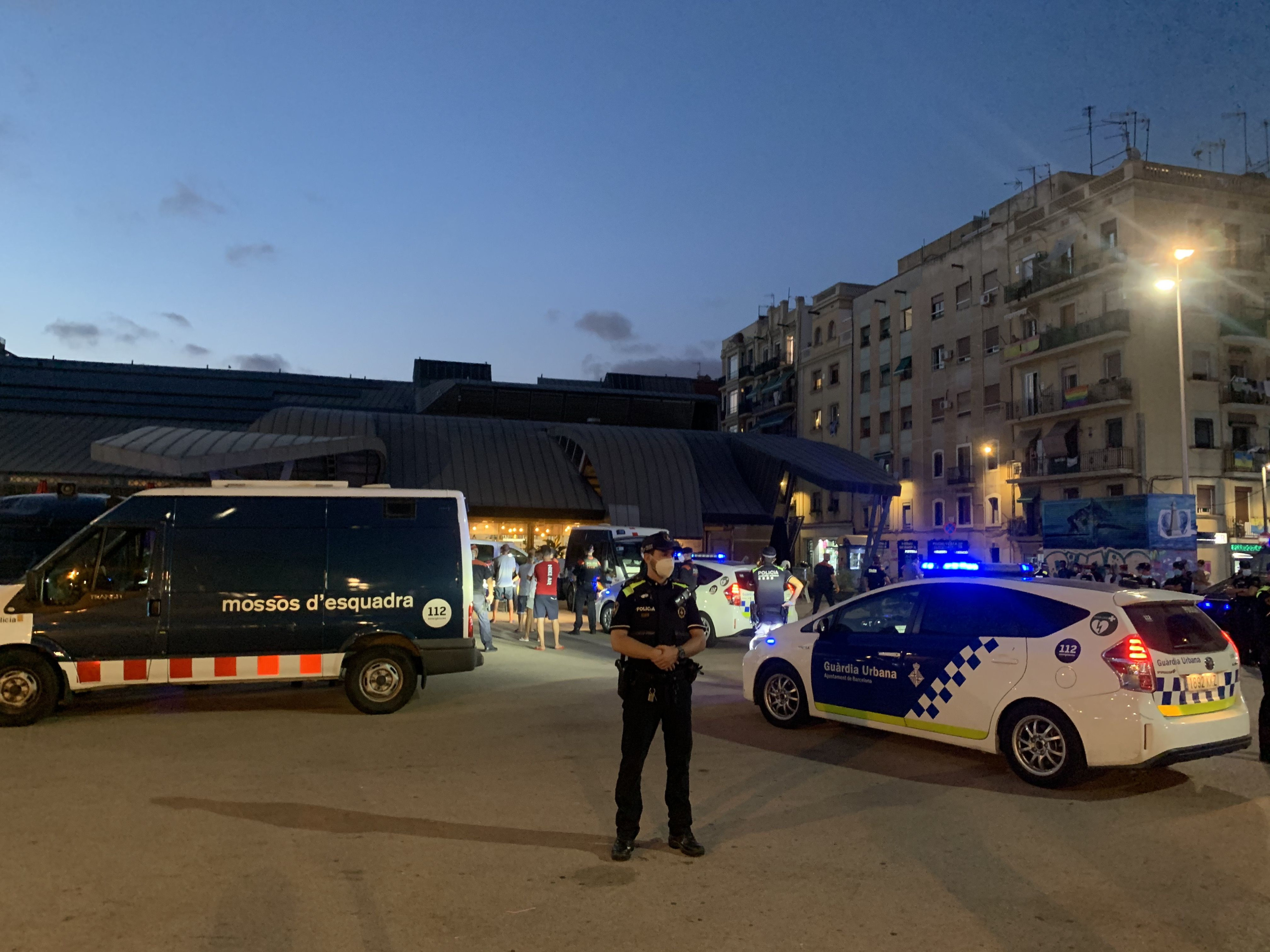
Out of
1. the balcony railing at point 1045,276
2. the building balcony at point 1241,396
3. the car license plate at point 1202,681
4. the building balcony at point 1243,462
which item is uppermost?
the balcony railing at point 1045,276

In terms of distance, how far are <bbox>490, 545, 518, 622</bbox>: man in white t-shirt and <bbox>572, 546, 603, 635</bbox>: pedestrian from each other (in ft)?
4.20

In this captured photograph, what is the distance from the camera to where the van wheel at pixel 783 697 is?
29.8 feet

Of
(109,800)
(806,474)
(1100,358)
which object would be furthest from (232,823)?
(1100,358)

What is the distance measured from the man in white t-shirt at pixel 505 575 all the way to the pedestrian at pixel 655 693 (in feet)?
46.6

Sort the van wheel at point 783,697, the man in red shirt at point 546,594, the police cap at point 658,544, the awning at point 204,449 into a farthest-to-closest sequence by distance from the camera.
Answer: the awning at point 204,449
the man in red shirt at point 546,594
the van wheel at point 783,697
the police cap at point 658,544

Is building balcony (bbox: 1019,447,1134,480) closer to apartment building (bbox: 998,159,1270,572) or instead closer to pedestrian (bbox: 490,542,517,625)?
apartment building (bbox: 998,159,1270,572)

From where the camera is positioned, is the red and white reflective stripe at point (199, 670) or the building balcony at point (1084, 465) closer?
the red and white reflective stripe at point (199, 670)

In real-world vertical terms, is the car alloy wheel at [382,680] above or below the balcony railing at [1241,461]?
below

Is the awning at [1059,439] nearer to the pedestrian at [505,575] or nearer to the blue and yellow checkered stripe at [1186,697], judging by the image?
the pedestrian at [505,575]

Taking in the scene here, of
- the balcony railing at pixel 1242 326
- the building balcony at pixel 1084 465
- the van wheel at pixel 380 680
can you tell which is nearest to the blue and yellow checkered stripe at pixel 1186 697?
the van wheel at pixel 380 680

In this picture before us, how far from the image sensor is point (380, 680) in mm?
10172

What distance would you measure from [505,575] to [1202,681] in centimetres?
1427

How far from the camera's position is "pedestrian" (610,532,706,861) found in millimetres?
5344

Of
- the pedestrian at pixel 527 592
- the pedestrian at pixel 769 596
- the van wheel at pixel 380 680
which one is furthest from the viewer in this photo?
the pedestrian at pixel 527 592
